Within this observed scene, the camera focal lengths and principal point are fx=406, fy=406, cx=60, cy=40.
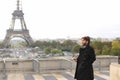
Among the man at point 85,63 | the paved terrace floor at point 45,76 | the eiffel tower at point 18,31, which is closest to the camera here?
the man at point 85,63

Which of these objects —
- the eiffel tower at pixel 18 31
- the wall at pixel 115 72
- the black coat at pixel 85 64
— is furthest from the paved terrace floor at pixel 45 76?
the eiffel tower at pixel 18 31

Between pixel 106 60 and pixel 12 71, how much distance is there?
14.3 ft

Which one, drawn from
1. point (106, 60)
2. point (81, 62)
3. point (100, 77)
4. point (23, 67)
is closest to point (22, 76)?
point (23, 67)

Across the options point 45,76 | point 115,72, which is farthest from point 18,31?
point 115,72

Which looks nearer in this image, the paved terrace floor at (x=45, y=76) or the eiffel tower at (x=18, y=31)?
the paved terrace floor at (x=45, y=76)

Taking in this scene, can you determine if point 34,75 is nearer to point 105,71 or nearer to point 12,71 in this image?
point 12,71

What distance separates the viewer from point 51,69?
17.0m

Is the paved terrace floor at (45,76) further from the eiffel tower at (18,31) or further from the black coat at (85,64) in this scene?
the eiffel tower at (18,31)

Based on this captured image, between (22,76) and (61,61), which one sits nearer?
(22,76)

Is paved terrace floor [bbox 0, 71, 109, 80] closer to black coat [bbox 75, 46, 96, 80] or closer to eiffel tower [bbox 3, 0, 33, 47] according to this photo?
black coat [bbox 75, 46, 96, 80]

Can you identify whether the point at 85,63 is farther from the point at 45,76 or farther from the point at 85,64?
the point at 45,76

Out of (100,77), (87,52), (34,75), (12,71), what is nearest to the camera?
(87,52)

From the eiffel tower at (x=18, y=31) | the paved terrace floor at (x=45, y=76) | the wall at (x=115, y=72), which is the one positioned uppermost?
the eiffel tower at (x=18, y=31)

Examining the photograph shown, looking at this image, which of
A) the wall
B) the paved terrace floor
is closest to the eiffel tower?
the paved terrace floor
